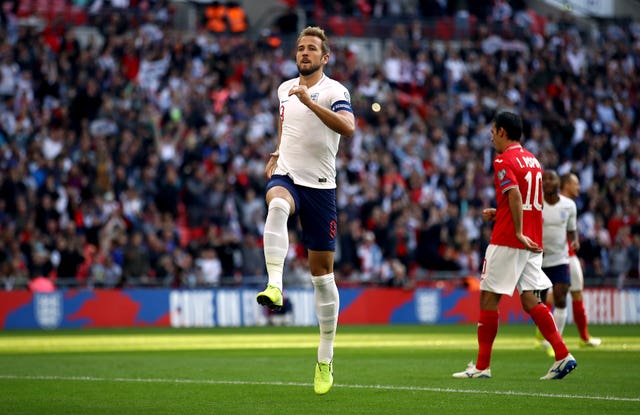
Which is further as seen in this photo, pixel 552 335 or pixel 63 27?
pixel 63 27

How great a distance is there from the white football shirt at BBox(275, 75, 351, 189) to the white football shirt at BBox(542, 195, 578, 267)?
7111 millimetres

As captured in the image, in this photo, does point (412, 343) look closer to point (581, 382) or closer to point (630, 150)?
point (581, 382)

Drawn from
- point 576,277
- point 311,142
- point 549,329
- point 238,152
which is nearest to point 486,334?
point 549,329

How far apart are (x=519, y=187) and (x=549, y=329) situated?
1.43 meters

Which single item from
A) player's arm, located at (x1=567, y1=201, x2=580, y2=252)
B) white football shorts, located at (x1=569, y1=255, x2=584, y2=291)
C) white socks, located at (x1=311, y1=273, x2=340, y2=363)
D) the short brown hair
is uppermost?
the short brown hair

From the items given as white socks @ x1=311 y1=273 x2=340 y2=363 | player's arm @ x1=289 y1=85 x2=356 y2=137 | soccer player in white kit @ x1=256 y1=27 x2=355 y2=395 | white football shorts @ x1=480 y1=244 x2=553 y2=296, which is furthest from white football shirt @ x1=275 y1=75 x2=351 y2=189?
white football shorts @ x1=480 y1=244 x2=553 y2=296

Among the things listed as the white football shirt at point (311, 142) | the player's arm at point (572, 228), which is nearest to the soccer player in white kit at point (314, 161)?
the white football shirt at point (311, 142)

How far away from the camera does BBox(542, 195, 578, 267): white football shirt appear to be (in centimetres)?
1694

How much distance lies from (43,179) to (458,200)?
10.6m

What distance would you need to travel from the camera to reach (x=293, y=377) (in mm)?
12508

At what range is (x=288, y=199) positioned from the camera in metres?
10.2

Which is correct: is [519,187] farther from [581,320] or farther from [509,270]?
[581,320]

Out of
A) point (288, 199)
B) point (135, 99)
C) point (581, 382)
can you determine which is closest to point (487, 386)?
point (581, 382)

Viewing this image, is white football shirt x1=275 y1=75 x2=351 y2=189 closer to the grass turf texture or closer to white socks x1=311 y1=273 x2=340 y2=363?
white socks x1=311 y1=273 x2=340 y2=363
